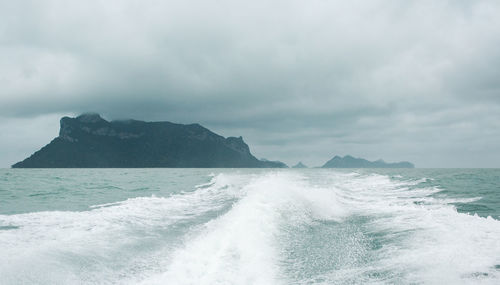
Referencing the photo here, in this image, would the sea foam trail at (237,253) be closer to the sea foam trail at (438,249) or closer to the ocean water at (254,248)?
the ocean water at (254,248)

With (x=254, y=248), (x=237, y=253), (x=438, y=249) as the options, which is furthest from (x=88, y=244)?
(x=438, y=249)

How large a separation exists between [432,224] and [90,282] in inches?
381

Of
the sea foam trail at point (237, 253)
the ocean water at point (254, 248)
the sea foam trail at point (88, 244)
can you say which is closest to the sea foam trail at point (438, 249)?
the ocean water at point (254, 248)

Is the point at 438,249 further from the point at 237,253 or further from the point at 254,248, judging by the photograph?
the point at 237,253

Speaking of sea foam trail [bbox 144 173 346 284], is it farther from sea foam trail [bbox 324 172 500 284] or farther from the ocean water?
sea foam trail [bbox 324 172 500 284]

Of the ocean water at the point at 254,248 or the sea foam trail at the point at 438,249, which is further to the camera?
the ocean water at the point at 254,248

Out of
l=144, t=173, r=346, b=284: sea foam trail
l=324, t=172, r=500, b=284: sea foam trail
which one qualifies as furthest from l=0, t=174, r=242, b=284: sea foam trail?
l=324, t=172, r=500, b=284: sea foam trail

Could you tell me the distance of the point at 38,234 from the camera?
10.1m

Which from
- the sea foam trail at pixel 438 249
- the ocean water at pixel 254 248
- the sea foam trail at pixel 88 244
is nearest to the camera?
the sea foam trail at pixel 438 249

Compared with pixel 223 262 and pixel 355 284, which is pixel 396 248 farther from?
pixel 223 262

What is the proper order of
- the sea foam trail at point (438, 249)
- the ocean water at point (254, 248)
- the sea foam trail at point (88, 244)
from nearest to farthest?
the sea foam trail at point (438, 249)
the ocean water at point (254, 248)
the sea foam trail at point (88, 244)

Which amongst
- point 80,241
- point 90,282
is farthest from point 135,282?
point 80,241

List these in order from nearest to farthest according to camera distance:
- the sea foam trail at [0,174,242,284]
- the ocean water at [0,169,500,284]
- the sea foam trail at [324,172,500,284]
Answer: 1. the sea foam trail at [324,172,500,284]
2. the ocean water at [0,169,500,284]
3. the sea foam trail at [0,174,242,284]

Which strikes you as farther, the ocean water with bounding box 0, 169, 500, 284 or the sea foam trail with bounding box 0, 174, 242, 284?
the sea foam trail with bounding box 0, 174, 242, 284
